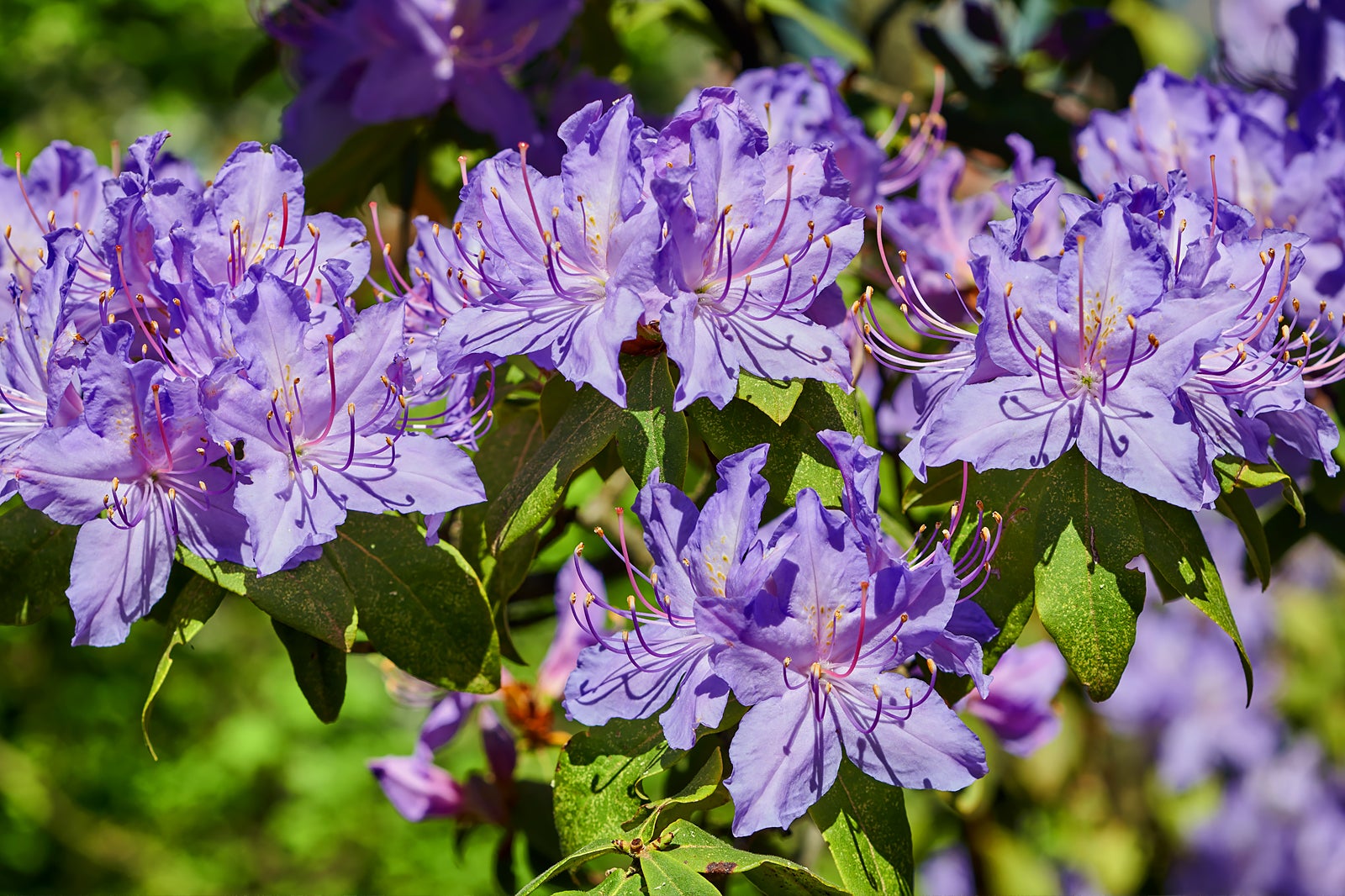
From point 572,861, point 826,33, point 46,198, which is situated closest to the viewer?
point 572,861

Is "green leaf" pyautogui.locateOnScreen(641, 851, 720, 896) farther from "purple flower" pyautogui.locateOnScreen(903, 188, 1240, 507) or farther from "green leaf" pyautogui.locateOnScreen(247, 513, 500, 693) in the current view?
"purple flower" pyautogui.locateOnScreen(903, 188, 1240, 507)

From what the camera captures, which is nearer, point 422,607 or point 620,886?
point 620,886

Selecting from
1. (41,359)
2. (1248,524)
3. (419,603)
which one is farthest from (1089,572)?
(41,359)

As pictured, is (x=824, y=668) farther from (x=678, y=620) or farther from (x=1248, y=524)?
(x=1248, y=524)

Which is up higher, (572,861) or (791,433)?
(791,433)

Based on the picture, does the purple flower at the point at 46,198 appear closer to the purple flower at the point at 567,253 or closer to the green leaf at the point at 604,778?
the purple flower at the point at 567,253

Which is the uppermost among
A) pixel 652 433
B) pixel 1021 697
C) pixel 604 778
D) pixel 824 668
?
pixel 652 433

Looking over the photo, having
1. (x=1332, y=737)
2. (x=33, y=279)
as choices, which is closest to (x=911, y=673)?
(x=33, y=279)
